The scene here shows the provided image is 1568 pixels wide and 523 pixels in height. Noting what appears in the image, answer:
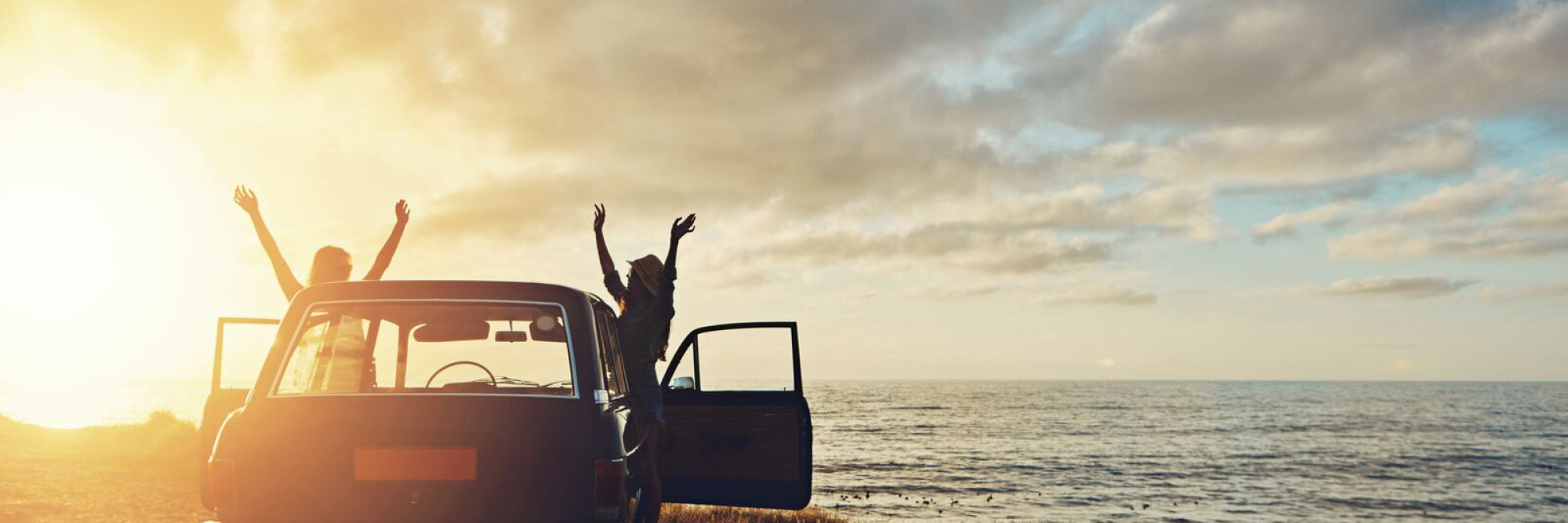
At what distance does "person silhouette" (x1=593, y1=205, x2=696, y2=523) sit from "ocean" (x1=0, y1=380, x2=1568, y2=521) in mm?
15462

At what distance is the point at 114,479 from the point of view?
→ 1379 centimetres

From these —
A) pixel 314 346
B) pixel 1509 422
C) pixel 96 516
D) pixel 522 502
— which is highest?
pixel 314 346

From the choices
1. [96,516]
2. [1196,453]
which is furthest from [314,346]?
[1196,453]

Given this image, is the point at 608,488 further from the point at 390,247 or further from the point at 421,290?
the point at 390,247

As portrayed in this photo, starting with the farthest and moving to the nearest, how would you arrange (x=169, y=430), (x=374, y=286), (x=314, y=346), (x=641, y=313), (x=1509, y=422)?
(x=1509, y=422)
(x=169, y=430)
(x=641, y=313)
(x=314, y=346)
(x=374, y=286)

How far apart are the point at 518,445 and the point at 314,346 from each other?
2.12m

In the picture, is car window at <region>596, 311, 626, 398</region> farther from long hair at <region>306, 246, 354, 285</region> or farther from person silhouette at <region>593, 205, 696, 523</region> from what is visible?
long hair at <region>306, 246, 354, 285</region>

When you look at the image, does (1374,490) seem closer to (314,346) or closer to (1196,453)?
(1196,453)

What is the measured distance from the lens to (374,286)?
4.15 meters

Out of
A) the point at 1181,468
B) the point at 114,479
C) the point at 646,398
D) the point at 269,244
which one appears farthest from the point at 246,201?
the point at 1181,468

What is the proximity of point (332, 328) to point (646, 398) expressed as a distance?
2038 mm

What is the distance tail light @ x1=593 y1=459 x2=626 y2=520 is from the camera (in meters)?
3.94

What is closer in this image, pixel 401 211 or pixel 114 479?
pixel 401 211

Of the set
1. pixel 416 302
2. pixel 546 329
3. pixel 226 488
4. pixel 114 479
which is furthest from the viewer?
pixel 114 479
